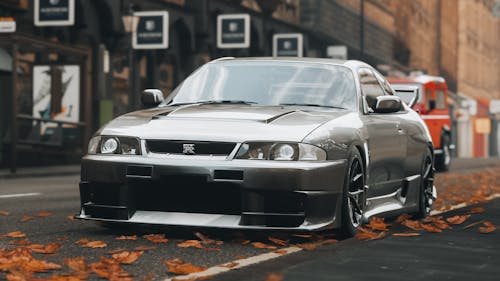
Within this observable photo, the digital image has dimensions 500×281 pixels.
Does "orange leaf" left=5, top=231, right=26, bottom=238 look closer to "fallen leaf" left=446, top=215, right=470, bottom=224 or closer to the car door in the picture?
the car door

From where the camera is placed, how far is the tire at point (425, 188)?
37.5 ft

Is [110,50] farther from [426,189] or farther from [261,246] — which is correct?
[261,246]

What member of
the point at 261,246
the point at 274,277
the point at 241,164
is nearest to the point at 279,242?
the point at 261,246

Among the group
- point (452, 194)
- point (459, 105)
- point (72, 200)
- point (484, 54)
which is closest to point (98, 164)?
point (72, 200)

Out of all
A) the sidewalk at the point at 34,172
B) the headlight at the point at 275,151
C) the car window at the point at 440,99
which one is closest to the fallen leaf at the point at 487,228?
the headlight at the point at 275,151

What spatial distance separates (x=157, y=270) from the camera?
7148mm

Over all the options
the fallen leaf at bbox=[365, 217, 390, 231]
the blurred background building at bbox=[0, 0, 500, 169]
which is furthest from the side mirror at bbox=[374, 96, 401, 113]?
the blurred background building at bbox=[0, 0, 500, 169]

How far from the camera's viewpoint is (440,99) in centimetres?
2778

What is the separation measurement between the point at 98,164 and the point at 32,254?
108 cm

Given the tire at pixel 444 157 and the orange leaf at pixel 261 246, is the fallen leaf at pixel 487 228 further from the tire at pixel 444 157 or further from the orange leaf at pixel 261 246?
the tire at pixel 444 157

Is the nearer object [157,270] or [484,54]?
[157,270]

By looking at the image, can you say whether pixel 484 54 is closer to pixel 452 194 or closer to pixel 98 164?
pixel 452 194

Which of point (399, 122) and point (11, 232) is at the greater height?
point (399, 122)

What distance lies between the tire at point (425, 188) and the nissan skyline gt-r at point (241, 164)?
170cm
